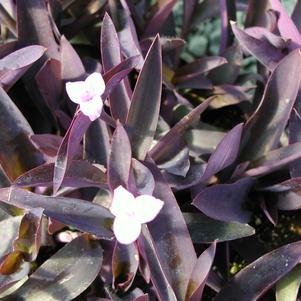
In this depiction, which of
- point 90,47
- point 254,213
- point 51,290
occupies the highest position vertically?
point 90,47

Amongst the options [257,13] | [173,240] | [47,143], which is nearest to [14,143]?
[47,143]

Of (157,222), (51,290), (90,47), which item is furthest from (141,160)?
(90,47)

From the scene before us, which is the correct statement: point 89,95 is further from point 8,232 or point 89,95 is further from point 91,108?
point 8,232

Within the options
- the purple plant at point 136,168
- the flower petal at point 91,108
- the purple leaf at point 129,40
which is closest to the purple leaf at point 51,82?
the purple plant at point 136,168

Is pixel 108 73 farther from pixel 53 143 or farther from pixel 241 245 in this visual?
pixel 241 245

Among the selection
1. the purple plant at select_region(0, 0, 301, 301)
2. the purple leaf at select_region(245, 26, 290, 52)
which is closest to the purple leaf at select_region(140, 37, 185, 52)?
the purple plant at select_region(0, 0, 301, 301)

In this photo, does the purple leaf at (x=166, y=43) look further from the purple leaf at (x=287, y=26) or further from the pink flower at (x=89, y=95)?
the pink flower at (x=89, y=95)

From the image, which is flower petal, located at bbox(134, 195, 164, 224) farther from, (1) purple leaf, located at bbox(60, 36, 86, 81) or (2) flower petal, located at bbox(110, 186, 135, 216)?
(1) purple leaf, located at bbox(60, 36, 86, 81)
